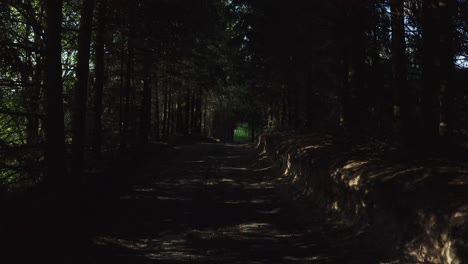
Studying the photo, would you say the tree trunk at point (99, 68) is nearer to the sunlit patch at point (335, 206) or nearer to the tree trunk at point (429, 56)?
the sunlit patch at point (335, 206)

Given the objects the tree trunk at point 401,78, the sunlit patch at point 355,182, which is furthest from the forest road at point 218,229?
the tree trunk at point 401,78

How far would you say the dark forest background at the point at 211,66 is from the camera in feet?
29.5

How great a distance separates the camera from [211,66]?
83.2ft

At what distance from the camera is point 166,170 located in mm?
18859

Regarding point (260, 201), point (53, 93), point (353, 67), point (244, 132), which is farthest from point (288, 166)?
point (244, 132)

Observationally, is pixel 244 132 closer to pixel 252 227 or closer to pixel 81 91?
pixel 81 91

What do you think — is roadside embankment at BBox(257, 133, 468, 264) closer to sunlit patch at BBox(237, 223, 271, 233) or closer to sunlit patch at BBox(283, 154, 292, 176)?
sunlit patch at BBox(237, 223, 271, 233)

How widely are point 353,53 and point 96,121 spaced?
9.54m

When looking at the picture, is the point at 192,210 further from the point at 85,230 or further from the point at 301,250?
the point at 301,250

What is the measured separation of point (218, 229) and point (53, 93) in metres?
4.28

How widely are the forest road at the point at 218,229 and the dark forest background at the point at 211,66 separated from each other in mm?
1645

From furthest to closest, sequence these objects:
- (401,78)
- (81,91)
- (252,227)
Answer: (81,91) < (401,78) < (252,227)

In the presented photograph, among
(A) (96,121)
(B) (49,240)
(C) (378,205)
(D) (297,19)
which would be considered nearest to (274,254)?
(C) (378,205)

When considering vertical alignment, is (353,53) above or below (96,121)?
above
